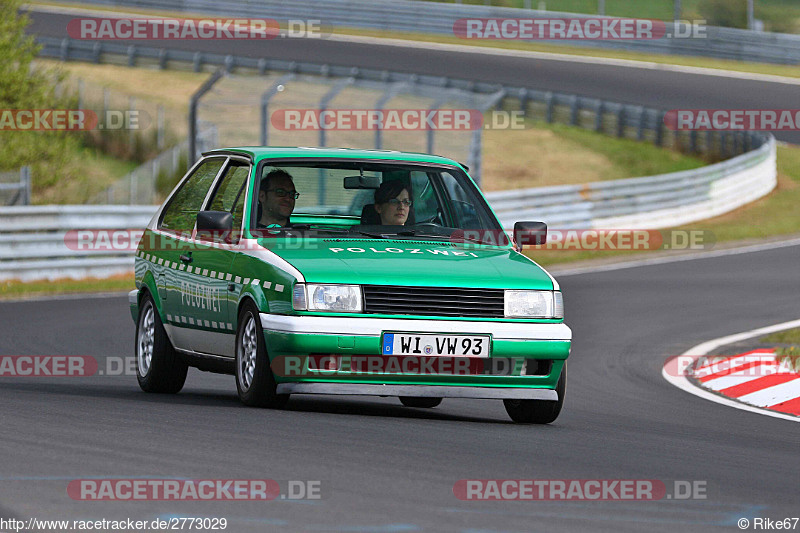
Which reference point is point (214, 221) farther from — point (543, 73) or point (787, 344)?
point (543, 73)

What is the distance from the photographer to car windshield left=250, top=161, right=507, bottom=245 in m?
9.54

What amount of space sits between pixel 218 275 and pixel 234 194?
2.19 ft

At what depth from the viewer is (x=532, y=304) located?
8781 millimetres

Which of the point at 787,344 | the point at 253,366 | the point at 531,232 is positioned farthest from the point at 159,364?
the point at 787,344

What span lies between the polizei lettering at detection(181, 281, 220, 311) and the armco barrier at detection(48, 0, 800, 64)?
42082 mm

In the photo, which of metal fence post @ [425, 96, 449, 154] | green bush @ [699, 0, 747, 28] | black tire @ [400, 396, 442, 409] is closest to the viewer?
black tire @ [400, 396, 442, 409]

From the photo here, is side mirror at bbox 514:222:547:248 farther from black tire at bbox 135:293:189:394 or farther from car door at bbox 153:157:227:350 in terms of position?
black tire at bbox 135:293:189:394

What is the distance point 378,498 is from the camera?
5949 mm

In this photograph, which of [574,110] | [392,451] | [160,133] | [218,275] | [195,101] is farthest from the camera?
[574,110]

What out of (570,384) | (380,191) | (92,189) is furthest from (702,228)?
(380,191)

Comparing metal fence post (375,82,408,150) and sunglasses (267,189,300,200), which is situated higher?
sunglasses (267,189,300,200)

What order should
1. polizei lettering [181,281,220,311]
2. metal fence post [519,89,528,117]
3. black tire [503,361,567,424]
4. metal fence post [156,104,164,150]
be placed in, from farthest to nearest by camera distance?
1. metal fence post [519,89,528,117]
2. metal fence post [156,104,164,150]
3. polizei lettering [181,281,220,311]
4. black tire [503,361,567,424]

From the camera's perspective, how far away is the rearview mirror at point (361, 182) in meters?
9.59

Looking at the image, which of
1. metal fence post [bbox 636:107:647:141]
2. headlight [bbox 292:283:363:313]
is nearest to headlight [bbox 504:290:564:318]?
headlight [bbox 292:283:363:313]
